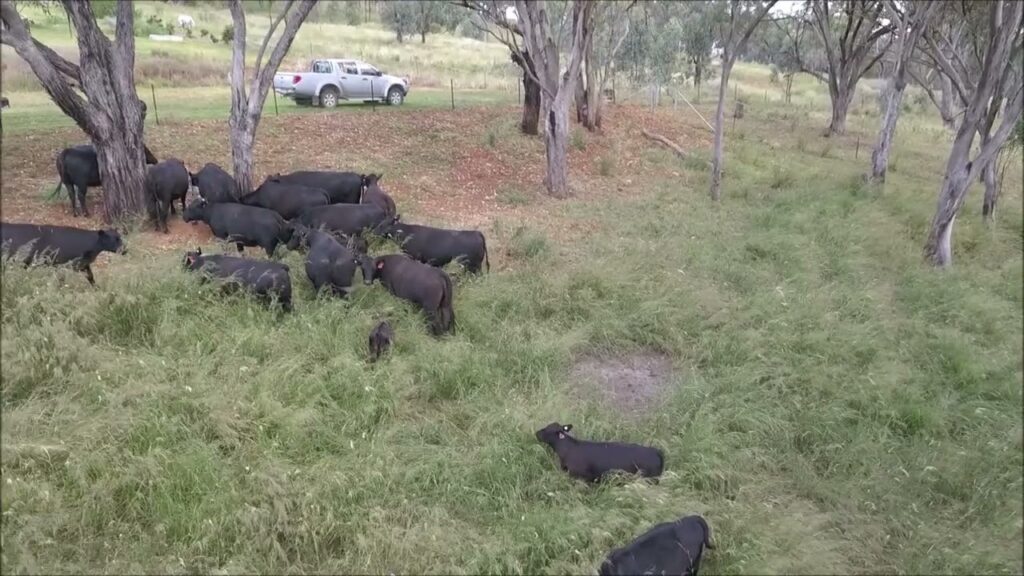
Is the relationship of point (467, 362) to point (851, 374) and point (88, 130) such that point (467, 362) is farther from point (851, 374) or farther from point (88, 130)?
point (88, 130)

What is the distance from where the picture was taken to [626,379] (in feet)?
22.4

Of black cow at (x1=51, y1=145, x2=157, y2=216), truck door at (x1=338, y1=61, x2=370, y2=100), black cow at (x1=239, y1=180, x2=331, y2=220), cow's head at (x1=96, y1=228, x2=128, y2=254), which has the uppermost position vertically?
truck door at (x1=338, y1=61, x2=370, y2=100)

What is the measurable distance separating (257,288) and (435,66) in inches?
1234

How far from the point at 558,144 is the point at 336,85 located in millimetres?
10581

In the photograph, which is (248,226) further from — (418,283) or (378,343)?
(378,343)

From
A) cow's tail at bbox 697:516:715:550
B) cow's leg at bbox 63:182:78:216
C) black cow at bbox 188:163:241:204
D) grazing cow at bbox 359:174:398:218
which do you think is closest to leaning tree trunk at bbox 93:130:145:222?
cow's leg at bbox 63:182:78:216

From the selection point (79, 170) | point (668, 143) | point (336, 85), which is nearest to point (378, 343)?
point (79, 170)

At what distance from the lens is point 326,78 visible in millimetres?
20438

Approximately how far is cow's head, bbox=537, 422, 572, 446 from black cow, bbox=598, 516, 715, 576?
3.92ft

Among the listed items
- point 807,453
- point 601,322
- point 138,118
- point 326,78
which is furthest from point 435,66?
point 807,453

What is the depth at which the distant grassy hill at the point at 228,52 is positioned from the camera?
2278 cm

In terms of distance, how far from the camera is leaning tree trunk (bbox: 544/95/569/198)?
12.7 metres

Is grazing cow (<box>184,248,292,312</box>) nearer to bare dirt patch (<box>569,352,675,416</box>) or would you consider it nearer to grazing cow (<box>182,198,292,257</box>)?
grazing cow (<box>182,198,292,257</box>)

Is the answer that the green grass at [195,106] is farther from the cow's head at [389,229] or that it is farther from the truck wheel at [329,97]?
the cow's head at [389,229]
